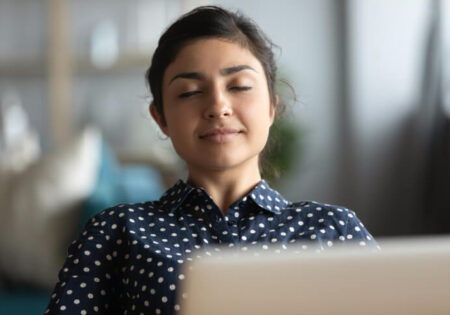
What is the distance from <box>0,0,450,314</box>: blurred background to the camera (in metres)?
3.90

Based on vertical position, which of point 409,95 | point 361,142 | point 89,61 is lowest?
point 361,142

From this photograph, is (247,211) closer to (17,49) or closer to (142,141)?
(142,141)

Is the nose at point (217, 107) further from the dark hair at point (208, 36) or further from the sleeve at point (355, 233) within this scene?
the sleeve at point (355, 233)

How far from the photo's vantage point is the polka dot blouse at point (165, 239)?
93cm

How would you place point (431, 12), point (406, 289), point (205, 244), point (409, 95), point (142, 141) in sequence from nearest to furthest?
point (406, 289), point (205, 244), point (431, 12), point (409, 95), point (142, 141)

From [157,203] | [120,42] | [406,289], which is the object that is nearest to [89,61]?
[120,42]

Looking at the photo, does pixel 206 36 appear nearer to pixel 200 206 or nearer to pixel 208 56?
pixel 208 56

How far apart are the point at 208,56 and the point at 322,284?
0.58 metres

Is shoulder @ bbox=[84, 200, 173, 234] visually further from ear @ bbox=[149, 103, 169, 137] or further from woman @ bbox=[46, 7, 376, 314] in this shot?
ear @ bbox=[149, 103, 169, 137]

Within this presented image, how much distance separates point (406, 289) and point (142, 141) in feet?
13.4

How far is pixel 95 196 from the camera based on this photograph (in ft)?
6.76

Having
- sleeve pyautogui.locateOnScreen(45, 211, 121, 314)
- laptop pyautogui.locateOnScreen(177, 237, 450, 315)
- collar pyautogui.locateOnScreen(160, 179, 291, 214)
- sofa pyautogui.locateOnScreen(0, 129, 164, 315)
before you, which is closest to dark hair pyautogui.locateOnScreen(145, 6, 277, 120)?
collar pyautogui.locateOnScreen(160, 179, 291, 214)

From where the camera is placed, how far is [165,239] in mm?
979

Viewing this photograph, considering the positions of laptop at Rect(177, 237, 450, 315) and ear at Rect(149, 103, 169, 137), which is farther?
ear at Rect(149, 103, 169, 137)
